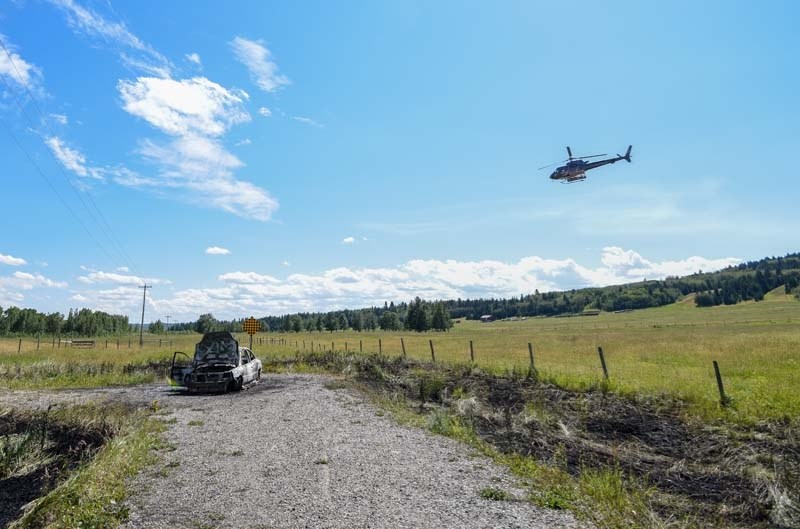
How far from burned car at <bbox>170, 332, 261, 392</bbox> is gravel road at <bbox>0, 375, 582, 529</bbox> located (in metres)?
4.46

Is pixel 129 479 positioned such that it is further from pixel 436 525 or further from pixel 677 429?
pixel 677 429

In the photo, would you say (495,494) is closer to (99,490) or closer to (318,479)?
(318,479)

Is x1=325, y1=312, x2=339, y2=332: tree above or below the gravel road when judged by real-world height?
above

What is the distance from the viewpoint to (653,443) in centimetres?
1080

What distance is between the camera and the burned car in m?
18.2

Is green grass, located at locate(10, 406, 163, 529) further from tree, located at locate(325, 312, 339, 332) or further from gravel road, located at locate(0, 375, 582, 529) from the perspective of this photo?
tree, located at locate(325, 312, 339, 332)

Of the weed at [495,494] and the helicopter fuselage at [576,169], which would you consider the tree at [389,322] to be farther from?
the weed at [495,494]

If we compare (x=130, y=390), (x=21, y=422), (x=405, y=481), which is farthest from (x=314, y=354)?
(x=405, y=481)

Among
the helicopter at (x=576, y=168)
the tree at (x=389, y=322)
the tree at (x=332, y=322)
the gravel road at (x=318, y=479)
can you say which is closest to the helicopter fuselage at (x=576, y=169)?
the helicopter at (x=576, y=168)

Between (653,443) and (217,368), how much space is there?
15003 mm

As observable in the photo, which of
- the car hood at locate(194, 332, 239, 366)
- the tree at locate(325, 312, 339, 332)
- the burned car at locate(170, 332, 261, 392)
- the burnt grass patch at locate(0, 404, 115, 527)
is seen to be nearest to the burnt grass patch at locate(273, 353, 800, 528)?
the burned car at locate(170, 332, 261, 392)

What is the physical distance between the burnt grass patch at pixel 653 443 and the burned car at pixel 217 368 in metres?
6.79

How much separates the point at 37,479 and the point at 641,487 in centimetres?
1061

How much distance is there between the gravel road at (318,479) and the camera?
6.15 meters
